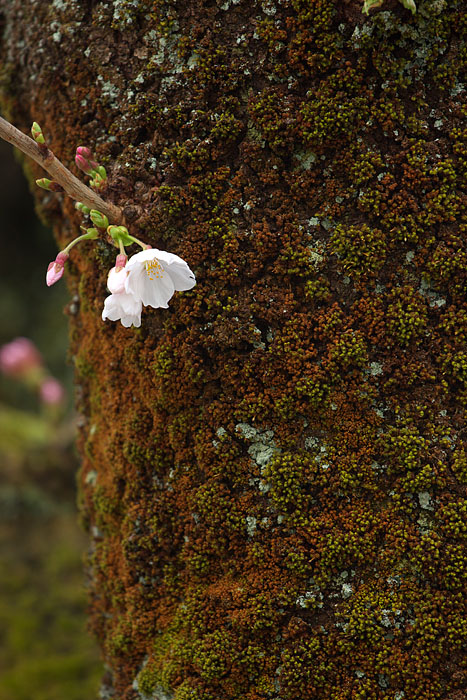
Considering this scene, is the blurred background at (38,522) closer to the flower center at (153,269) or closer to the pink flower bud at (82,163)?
the flower center at (153,269)

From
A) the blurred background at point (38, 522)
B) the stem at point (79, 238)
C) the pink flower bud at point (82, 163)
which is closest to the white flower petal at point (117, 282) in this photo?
the stem at point (79, 238)

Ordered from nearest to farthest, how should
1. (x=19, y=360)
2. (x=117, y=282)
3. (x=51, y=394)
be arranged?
1. (x=117, y=282)
2. (x=51, y=394)
3. (x=19, y=360)

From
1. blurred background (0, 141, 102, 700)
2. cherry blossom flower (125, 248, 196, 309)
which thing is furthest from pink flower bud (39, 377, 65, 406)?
cherry blossom flower (125, 248, 196, 309)

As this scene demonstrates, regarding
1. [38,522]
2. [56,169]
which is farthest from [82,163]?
[38,522]

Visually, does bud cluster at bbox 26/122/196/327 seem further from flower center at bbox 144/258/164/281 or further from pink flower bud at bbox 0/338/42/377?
pink flower bud at bbox 0/338/42/377

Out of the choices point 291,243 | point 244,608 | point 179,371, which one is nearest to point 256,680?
point 244,608

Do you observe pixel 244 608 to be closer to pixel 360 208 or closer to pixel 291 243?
pixel 291 243

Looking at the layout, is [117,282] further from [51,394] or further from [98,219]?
[51,394]
